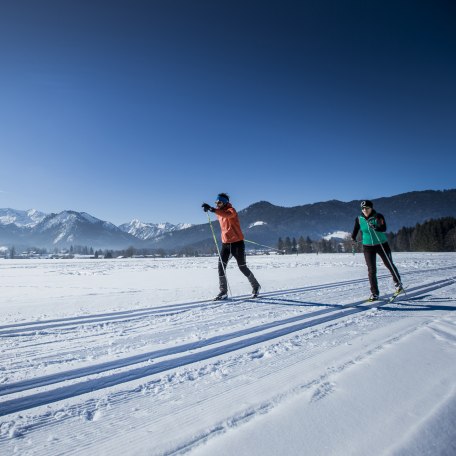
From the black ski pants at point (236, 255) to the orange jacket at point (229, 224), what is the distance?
0.11 meters

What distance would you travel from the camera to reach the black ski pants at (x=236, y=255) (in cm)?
614

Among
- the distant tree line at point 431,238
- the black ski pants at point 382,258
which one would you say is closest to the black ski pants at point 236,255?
the black ski pants at point 382,258

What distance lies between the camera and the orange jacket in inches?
244

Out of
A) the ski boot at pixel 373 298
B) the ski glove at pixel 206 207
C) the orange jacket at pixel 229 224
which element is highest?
the ski glove at pixel 206 207

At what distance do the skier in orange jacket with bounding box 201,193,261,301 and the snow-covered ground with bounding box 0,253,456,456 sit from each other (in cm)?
196

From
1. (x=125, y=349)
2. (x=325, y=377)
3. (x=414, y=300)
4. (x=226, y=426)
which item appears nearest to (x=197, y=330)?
(x=125, y=349)

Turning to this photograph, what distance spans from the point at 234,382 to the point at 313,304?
346cm

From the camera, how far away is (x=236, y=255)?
6.12 metres

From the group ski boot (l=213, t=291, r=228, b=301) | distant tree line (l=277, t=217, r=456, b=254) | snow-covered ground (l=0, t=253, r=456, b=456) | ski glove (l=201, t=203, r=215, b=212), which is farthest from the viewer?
distant tree line (l=277, t=217, r=456, b=254)

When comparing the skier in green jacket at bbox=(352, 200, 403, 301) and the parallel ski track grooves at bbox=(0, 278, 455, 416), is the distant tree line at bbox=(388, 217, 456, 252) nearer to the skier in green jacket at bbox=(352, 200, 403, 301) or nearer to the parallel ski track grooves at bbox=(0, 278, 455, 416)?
the skier in green jacket at bbox=(352, 200, 403, 301)

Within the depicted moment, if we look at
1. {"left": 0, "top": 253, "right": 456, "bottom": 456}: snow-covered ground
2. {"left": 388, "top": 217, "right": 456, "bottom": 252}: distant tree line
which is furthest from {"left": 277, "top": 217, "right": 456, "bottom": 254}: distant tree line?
{"left": 0, "top": 253, "right": 456, "bottom": 456}: snow-covered ground

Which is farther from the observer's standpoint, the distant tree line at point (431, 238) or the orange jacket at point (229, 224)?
the distant tree line at point (431, 238)

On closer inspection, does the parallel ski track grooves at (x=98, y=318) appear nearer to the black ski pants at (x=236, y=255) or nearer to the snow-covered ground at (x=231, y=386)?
the snow-covered ground at (x=231, y=386)

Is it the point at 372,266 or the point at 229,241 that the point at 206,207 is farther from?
the point at 372,266
